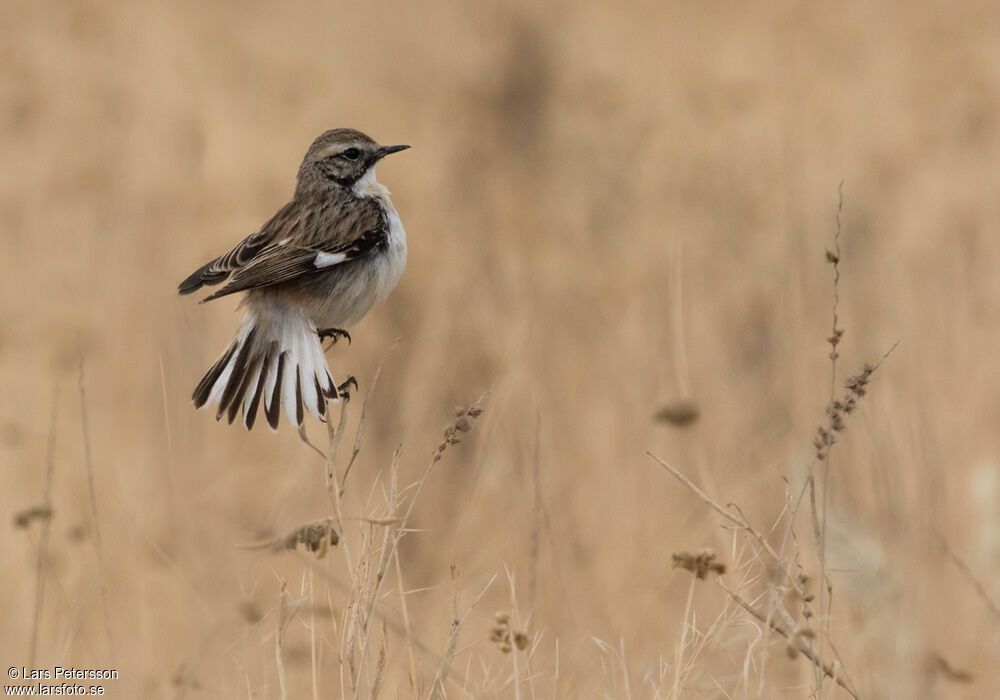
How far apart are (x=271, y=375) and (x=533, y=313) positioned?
16.7 feet

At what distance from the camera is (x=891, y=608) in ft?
15.1

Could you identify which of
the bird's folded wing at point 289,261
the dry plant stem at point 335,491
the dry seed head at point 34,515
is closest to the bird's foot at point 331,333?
the bird's folded wing at point 289,261

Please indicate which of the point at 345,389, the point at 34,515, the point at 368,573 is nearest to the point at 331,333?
the point at 345,389

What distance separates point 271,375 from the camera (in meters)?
2.96

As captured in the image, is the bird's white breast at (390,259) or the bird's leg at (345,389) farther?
the bird's white breast at (390,259)

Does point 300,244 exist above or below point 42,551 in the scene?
above

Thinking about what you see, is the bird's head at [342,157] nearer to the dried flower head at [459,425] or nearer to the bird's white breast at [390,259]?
the bird's white breast at [390,259]

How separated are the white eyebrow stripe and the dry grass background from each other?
628 mm

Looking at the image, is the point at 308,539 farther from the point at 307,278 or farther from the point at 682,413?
the point at 682,413

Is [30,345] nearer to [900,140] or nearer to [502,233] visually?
[502,233]

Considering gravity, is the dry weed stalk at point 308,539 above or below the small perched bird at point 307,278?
below

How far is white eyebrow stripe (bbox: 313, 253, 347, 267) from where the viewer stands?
3223 mm

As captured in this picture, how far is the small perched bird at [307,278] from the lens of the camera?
115 inches

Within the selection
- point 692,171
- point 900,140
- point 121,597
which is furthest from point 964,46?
point 121,597
